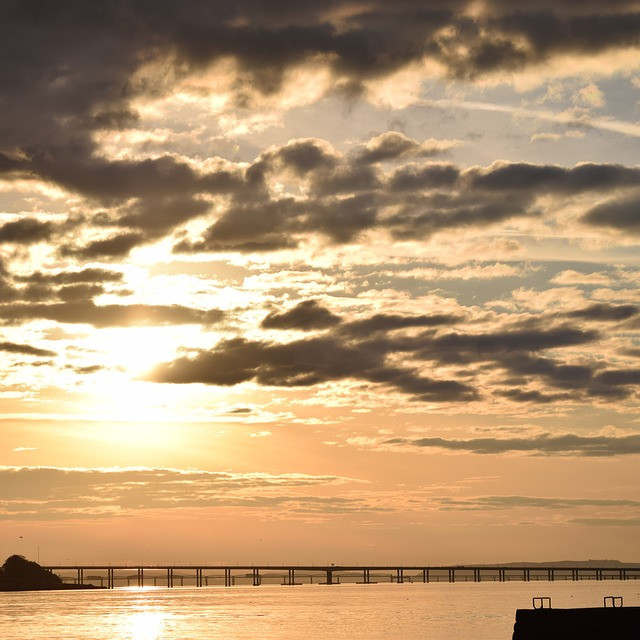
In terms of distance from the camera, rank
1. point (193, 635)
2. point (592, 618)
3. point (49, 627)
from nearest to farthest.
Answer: point (592, 618)
point (193, 635)
point (49, 627)

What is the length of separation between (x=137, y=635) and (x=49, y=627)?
2760cm

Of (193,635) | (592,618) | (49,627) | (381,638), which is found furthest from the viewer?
(49,627)

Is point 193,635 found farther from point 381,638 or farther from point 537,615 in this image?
point 537,615

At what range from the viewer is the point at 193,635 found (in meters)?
174

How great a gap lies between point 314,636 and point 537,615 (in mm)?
89843

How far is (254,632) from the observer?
179125mm

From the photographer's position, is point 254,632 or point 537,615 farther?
point 254,632

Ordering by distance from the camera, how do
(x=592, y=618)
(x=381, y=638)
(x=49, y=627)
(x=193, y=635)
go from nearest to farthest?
(x=592, y=618)
(x=381, y=638)
(x=193, y=635)
(x=49, y=627)

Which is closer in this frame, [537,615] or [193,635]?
[537,615]

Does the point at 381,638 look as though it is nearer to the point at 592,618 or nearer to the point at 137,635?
the point at 137,635

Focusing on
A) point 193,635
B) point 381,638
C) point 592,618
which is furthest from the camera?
point 193,635

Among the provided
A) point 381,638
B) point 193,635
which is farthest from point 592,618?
point 193,635

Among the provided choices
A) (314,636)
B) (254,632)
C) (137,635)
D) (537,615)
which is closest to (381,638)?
(314,636)

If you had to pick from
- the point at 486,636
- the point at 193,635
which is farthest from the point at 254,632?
the point at 486,636
